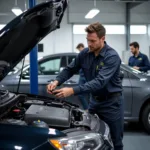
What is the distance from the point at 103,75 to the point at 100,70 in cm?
10

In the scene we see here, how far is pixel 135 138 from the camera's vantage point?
4492 millimetres

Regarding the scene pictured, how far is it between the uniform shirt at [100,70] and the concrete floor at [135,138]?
142 centimetres

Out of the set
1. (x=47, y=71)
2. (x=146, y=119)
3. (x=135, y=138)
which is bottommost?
(x=135, y=138)

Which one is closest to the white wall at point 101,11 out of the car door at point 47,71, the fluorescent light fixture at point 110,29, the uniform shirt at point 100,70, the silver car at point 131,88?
the fluorescent light fixture at point 110,29

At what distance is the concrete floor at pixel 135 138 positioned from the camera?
4.09 m

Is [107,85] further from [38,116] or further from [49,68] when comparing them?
[49,68]

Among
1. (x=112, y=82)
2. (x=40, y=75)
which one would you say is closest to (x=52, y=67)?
(x=40, y=75)

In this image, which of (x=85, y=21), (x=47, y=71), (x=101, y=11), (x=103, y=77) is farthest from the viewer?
(x=101, y=11)

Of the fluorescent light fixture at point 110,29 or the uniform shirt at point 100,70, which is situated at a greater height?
the fluorescent light fixture at point 110,29

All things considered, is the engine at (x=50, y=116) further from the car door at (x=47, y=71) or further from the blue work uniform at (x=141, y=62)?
the blue work uniform at (x=141, y=62)

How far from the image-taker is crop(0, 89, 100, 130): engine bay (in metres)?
2.20

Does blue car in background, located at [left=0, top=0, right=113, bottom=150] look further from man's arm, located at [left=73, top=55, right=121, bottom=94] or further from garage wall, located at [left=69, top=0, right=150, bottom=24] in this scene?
garage wall, located at [left=69, top=0, right=150, bottom=24]

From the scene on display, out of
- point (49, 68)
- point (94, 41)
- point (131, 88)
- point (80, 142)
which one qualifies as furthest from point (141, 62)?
point (80, 142)

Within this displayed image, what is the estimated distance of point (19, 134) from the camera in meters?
1.80
